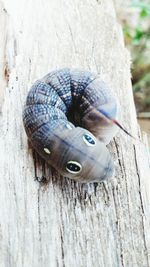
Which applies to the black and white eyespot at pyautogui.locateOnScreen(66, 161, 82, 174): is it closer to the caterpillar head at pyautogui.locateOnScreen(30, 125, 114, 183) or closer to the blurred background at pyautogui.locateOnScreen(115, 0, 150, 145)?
the caterpillar head at pyautogui.locateOnScreen(30, 125, 114, 183)

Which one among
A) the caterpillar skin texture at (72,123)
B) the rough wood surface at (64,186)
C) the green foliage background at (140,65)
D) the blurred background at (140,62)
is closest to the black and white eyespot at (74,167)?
the caterpillar skin texture at (72,123)

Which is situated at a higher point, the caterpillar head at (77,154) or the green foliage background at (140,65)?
the caterpillar head at (77,154)

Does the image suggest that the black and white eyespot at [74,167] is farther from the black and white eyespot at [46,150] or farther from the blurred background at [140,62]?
the blurred background at [140,62]

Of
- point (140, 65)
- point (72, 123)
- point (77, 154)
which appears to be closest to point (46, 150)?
point (77, 154)

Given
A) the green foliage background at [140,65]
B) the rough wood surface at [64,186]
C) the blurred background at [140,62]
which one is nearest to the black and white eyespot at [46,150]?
the rough wood surface at [64,186]

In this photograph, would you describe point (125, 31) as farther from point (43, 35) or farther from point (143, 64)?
point (43, 35)

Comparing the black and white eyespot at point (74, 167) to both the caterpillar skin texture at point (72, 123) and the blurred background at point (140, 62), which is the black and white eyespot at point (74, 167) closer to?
the caterpillar skin texture at point (72, 123)

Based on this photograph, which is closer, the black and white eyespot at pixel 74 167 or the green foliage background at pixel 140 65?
the black and white eyespot at pixel 74 167

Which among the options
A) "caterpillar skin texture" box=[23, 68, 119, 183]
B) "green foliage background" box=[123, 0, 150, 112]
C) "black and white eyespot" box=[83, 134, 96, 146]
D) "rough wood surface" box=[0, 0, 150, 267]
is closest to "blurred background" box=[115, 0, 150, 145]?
"green foliage background" box=[123, 0, 150, 112]
